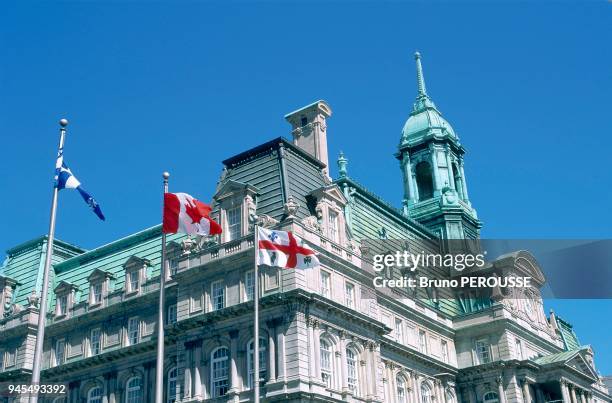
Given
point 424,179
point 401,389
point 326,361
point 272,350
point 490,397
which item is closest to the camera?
point 272,350

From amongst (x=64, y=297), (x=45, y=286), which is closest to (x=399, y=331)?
(x=64, y=297)

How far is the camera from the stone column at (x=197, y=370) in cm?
4659

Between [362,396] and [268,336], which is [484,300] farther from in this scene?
[268,336]

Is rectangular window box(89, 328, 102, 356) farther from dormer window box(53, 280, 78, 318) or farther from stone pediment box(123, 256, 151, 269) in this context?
stone pediment box(123, 256, 151, 269)

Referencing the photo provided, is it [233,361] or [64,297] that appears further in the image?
[64,297]

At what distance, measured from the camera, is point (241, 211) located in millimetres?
49906

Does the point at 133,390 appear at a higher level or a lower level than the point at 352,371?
higher

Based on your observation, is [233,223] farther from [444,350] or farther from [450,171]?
[450,171]

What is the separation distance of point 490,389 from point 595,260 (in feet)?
58.7

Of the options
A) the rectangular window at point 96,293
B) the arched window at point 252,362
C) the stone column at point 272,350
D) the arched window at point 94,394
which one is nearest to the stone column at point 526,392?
the stone column at point 272,350

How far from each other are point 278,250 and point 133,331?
22.8 metres

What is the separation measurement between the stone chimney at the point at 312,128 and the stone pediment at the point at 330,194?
849cm

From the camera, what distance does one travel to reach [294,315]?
44.4 m

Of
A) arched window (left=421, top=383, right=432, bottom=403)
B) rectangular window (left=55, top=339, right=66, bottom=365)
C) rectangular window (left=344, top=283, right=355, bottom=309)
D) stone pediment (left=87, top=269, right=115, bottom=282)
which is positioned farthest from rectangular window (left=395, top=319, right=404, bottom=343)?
rectangular window (left=55, top=339, right=66, bottom=365)
